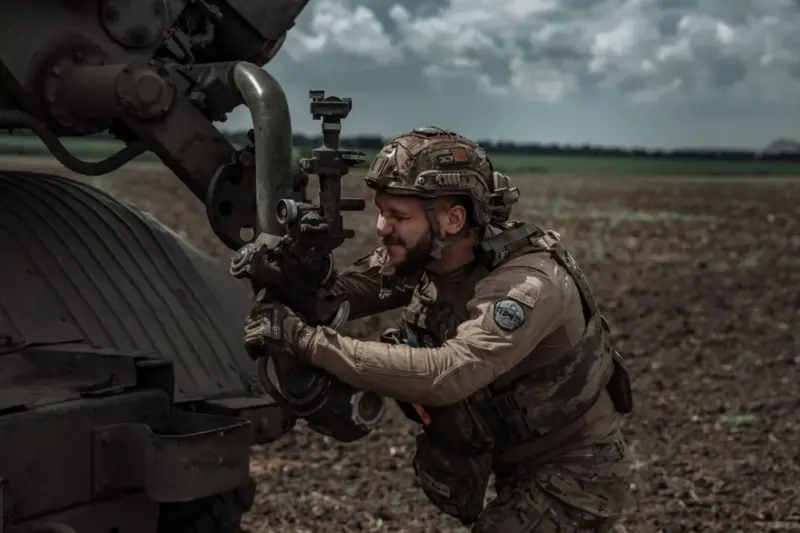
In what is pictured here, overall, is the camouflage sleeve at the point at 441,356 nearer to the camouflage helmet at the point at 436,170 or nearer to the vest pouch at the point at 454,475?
the camouflage helmet at the point at 436,170

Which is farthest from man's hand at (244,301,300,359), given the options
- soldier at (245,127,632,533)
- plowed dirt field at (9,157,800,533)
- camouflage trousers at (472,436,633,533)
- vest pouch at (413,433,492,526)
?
plowed dirt field at (9,157,800,533)

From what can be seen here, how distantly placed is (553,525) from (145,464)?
3.90 feet

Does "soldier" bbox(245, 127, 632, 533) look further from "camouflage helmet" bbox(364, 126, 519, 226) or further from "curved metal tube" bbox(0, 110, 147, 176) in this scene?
"curved metal tube" bbox(0, 110, 147, 176)

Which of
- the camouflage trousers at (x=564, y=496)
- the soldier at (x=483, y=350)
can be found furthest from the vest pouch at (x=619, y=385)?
the camouflage trousers at (x=564, y=496)

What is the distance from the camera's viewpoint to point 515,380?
12.1 feet

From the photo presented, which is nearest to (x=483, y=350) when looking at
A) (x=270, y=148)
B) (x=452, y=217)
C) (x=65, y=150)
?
(x=452, y=217)

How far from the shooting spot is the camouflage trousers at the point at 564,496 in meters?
3.74

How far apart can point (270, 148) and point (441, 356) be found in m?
1.04

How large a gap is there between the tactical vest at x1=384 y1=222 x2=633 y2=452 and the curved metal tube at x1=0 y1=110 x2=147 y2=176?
1.28 metres

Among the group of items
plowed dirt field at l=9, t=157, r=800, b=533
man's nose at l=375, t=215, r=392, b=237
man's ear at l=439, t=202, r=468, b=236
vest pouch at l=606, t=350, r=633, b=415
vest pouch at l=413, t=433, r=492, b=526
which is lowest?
plowed dirt field at l=9, t=157, r=800, b=533

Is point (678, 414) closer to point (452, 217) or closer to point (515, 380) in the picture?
point (515, 380)

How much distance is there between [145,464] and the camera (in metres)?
3.54

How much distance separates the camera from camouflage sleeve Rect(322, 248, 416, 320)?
401 cm

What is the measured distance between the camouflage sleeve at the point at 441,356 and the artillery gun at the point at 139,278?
0.15 meters
